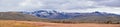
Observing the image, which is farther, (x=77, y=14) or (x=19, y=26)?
(x=77, y=14)

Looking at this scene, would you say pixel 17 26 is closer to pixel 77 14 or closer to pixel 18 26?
pixel 18 26

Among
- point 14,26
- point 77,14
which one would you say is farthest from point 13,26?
point 77,14

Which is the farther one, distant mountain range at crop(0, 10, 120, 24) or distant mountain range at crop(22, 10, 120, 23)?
distant mountain range at crop(22, 10, 120, 23)

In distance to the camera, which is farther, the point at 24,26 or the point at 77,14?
the point at 77,14

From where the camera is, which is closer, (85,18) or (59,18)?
(85,18)

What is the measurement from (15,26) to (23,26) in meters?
1.60

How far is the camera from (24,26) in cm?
3425

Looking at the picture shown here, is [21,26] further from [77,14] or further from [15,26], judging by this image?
[77,14]

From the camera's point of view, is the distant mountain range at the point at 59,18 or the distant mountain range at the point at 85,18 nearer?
the distant mountain range at the point at 59,18

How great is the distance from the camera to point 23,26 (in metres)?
34.5

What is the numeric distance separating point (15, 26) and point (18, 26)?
0.55 m

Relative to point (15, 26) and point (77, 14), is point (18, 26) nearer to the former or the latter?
point (15, 26)

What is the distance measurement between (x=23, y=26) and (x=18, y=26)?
3.44 feet

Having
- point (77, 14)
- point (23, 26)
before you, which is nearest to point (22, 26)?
point (23, 26)
